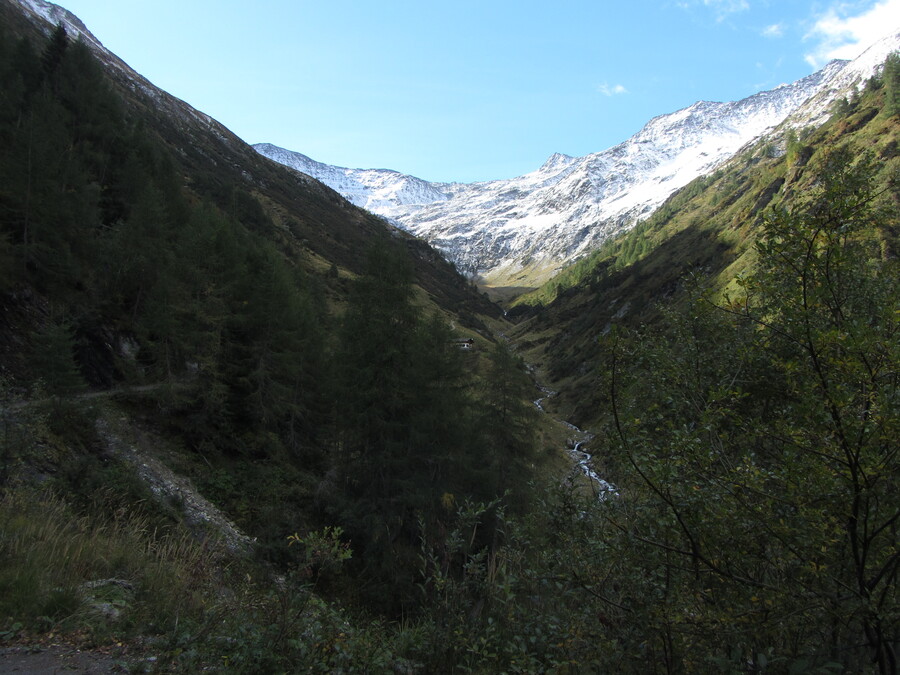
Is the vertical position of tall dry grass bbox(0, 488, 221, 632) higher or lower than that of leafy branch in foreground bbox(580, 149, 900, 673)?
lower

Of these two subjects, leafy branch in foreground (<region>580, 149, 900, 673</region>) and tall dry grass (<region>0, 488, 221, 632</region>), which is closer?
leafy branch in foreground (<region>580, 149, 900, 673</region>)

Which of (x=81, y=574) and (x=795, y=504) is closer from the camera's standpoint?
(x=795, y=504)

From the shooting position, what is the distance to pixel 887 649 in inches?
127

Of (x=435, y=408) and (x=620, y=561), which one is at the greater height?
(x=620, y=561)

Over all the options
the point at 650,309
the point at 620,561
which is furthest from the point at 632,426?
the point at 650,309

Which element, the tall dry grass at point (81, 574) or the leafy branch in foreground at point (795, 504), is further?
the tall dry grass at point (81, 574)

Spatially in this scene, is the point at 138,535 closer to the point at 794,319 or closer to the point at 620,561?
the point at 620,561

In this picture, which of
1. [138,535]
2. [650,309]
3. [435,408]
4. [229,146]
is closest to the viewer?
[138,535]

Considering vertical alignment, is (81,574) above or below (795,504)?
below

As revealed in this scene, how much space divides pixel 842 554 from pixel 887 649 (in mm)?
636

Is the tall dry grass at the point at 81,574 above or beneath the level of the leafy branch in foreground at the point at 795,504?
beneath

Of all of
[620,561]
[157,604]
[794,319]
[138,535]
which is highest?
[794,319]

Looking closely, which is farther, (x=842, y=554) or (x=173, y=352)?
(x=173, y=352)

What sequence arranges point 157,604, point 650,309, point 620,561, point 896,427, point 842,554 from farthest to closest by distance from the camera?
point 650,309 → point 157,604 → point 620,561 → point 842,554 → point 896,427
